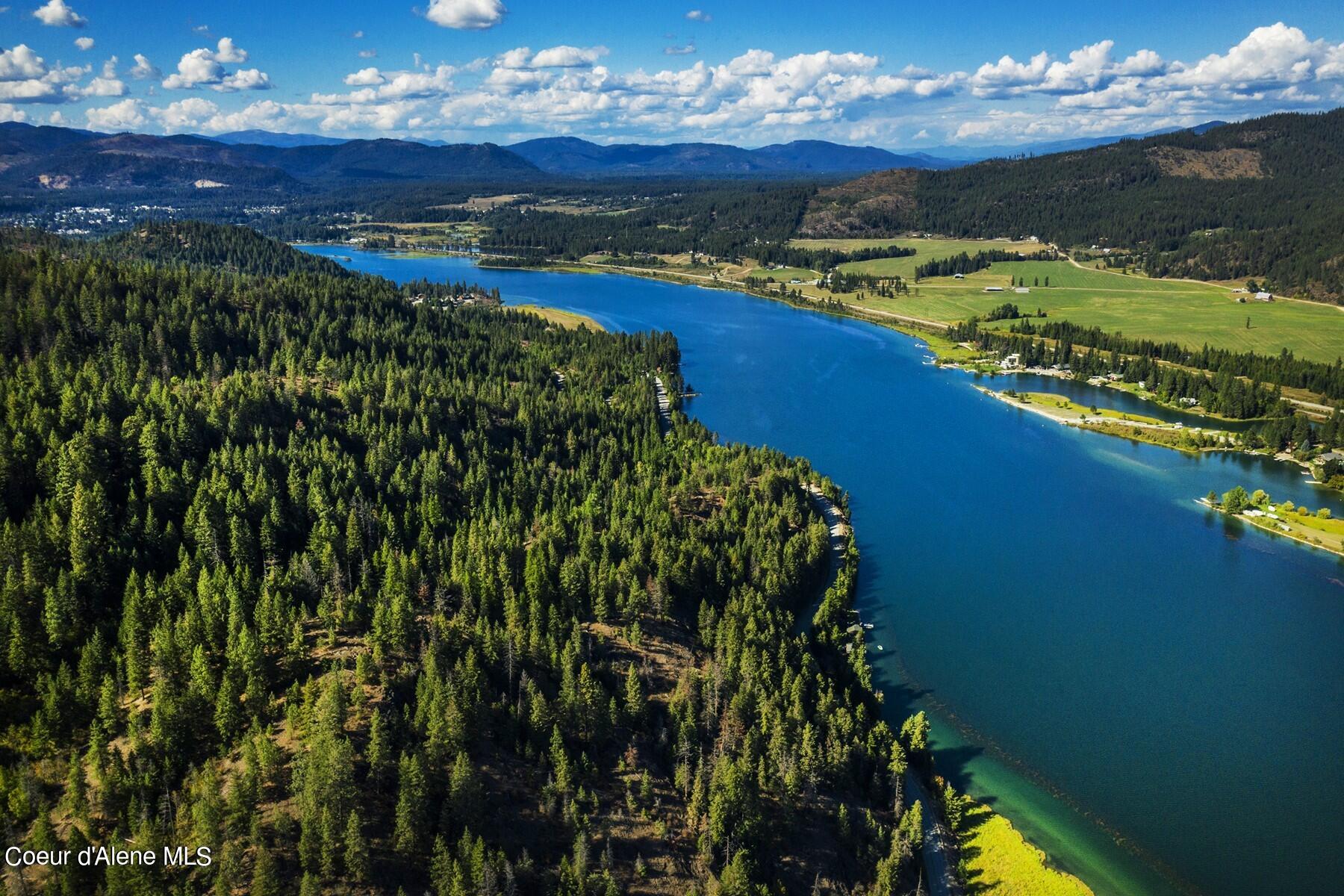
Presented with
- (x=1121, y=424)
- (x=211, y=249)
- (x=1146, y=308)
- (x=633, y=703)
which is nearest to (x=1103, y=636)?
(x=633, y=703)

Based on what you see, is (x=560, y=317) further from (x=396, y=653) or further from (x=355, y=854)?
(x=355, y=854)

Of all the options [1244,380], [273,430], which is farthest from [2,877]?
[1244,380]

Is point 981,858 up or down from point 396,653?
down

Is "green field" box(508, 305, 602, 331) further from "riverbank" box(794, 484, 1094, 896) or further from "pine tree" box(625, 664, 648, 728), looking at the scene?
"riverbank" box(794, 484, 1094, 896)

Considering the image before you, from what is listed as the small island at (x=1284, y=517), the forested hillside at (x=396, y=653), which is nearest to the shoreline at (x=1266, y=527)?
the small island at (x=1284, y=517)

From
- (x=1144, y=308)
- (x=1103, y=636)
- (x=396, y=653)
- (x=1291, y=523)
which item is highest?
(x=1144, y=308)

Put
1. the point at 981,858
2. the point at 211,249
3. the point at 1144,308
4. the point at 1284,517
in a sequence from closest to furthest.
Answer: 1. the point at 981,858
2. the point at 1284,517
3. the point at 1144,308
4. the point at 211,249

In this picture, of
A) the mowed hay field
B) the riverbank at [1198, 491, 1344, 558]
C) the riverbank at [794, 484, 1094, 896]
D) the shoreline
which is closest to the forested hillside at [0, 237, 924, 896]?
the riverbank at [794, 484, 1094, 896]
